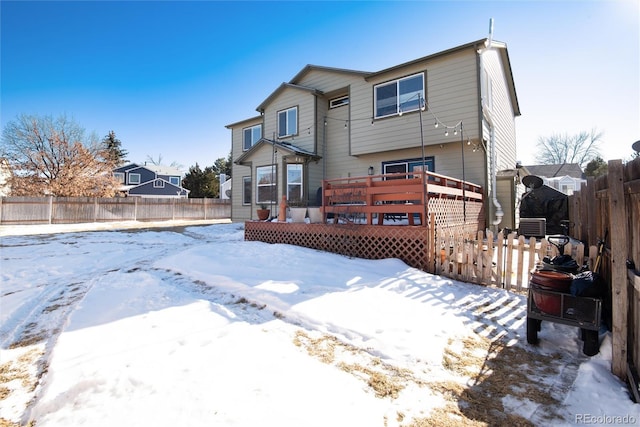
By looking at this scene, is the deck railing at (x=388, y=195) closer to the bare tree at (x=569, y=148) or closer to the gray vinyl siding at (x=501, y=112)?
the gray vinyl siding at (x=501, y=112)

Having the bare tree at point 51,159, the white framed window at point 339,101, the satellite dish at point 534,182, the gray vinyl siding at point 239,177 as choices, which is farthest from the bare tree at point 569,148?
the bare tree at point 51,159

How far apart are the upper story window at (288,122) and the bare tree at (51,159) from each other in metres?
18.4

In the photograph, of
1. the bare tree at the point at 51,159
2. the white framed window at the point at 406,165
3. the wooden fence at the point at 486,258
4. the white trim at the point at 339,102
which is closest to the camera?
the wooden fence at the point at 486,258

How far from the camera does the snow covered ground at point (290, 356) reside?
196 cm

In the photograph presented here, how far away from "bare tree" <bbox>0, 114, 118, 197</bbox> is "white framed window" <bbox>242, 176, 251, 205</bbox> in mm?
15174

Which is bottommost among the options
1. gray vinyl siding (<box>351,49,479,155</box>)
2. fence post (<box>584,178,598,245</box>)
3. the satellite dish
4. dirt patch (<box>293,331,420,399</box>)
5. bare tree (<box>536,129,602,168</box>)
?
dirt patch (<box>293,331,420,399</box>)

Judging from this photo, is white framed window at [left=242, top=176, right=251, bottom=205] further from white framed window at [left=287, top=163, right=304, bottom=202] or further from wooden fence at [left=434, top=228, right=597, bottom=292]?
wooden fence at [left=434, top=228, right=597, bottom=292]

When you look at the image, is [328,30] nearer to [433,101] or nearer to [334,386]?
[433,101]

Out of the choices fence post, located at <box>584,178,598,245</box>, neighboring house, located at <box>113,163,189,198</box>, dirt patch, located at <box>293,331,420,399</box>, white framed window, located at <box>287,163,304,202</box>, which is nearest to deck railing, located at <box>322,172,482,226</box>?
fence post, located at <box>584,178,598,245</box>

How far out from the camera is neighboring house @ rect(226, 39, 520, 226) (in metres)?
9.25

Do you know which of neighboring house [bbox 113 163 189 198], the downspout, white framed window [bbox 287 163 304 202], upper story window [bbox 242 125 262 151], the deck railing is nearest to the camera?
the deck railing

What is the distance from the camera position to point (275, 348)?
9.11ft

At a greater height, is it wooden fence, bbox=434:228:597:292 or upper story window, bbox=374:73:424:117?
upper story window, bbox=374:73:424:117

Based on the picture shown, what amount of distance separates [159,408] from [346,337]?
5.90ft
